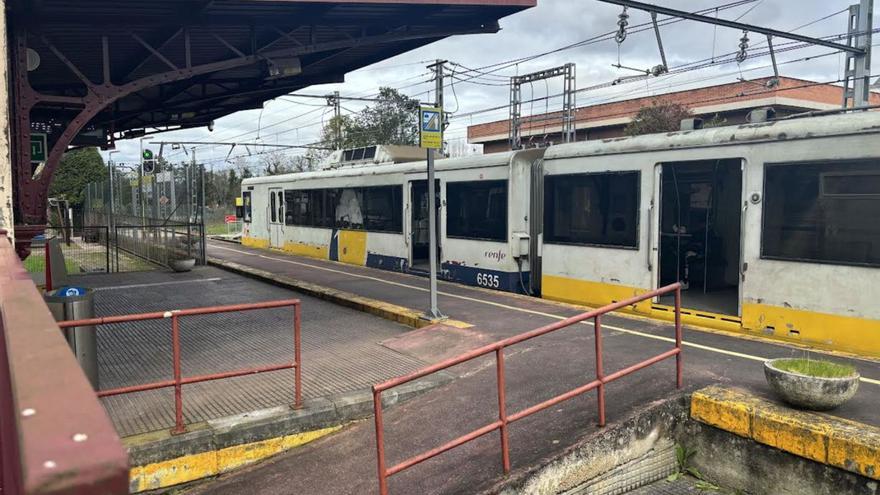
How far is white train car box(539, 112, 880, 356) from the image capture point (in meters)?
6.90

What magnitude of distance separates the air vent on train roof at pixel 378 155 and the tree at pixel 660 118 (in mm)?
21426

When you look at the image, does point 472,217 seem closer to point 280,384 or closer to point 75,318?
point 280,384

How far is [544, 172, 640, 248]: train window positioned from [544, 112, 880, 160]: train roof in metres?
0.43

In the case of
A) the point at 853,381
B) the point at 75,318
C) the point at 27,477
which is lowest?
the point at 853,381

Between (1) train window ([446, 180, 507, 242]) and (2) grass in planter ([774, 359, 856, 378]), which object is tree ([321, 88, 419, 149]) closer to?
(1) train window ([446, 180, 507, 242])

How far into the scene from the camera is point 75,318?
5.58 metres

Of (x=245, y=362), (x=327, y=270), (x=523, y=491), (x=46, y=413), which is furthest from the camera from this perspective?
(x=327, y=270)

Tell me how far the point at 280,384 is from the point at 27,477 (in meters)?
5.74

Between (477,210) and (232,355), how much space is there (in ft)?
20.2

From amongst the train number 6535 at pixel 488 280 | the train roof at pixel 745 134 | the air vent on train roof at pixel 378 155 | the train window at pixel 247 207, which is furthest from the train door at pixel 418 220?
the train window at pixel 247 207

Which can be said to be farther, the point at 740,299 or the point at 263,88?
the point at 263,88

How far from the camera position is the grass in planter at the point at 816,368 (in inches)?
199

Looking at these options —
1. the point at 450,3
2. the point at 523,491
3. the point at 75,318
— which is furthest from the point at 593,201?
the point at 75,318

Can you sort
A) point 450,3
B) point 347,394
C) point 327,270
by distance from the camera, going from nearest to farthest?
1. point 347,394
2. point 450,3
3. point 327,270
